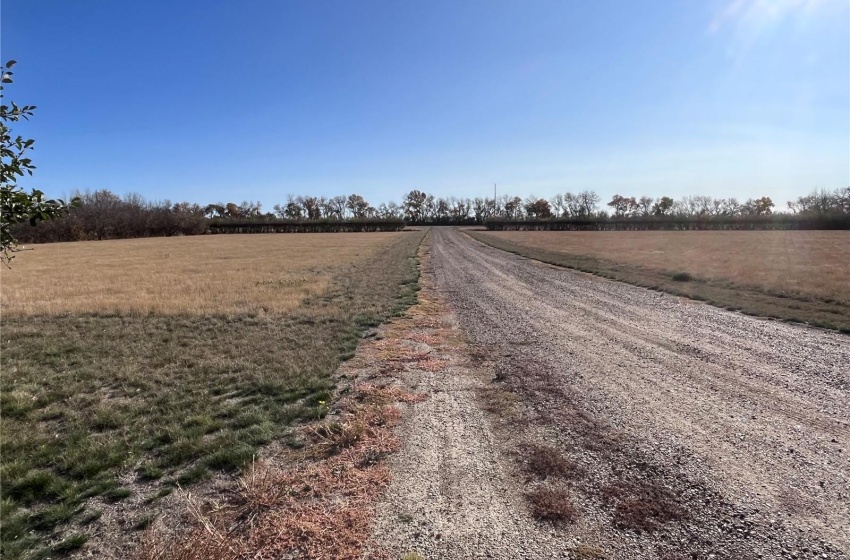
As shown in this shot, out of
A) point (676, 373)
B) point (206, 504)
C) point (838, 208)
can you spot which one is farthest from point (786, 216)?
point (206, 504)

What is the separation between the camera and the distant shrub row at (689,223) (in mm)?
91188

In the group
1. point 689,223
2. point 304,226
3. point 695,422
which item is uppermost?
point 304,226

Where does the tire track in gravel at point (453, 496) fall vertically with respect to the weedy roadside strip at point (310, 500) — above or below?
below

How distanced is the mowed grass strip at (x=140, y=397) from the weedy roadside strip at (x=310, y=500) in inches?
20.9

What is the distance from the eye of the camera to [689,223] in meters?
109

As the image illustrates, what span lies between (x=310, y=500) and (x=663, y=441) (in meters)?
3.71

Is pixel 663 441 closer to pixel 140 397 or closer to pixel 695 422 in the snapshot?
pixel 695 422

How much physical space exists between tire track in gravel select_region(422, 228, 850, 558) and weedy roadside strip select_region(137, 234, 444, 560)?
1468 mm

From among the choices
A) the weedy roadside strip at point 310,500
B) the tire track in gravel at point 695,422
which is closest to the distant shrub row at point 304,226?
the tire track in gravel at point 695,422

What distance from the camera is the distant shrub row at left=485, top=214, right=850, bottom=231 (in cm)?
9119

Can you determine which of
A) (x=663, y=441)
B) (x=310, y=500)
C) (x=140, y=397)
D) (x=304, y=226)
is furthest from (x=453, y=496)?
(x=304, y=226)

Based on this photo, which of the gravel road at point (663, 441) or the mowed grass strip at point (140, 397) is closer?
the gravel road at point (663, 441)

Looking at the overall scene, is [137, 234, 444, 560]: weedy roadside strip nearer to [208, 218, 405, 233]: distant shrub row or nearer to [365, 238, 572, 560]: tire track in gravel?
[365, 238, 572, 560]: tire track in gravel

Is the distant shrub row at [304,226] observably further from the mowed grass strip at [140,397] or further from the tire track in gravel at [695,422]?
the tire track in gravel at [695,422]
